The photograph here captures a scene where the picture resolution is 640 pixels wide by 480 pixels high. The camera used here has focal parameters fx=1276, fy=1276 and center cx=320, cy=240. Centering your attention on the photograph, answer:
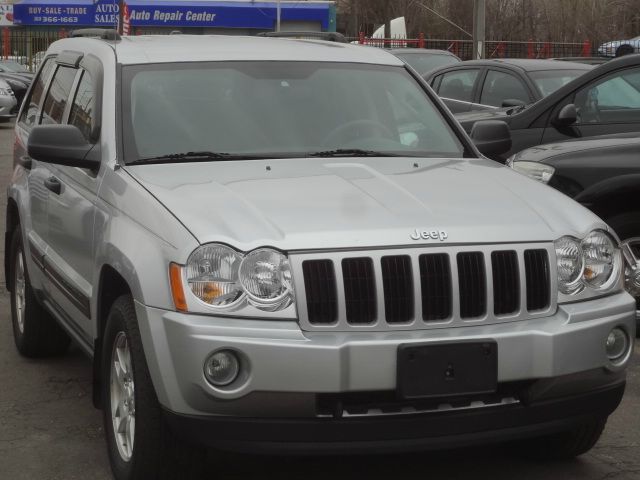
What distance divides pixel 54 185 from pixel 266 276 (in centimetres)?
202

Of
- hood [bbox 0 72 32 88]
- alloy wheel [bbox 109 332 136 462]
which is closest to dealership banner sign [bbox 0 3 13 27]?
hood [bbox 0 72 32 88]

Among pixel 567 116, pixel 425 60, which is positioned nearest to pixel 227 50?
pixel 567 116

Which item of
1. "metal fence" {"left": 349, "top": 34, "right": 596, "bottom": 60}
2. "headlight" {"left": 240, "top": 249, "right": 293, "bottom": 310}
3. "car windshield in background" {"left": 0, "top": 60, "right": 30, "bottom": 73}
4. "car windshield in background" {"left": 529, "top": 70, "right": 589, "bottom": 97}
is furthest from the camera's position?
"metal fence" {"left": 349, "top": 34, "right": 596, "bottom": 60}

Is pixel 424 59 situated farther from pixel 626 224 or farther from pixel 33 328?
pixel 33 328

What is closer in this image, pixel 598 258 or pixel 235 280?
pixel 235 280

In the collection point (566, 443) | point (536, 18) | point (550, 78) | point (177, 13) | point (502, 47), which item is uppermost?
point (177, 13)

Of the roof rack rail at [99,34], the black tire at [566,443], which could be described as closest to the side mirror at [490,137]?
the black tire at [566,443]

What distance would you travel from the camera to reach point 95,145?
5328 millimetres

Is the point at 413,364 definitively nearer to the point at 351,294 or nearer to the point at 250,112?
the point at 351,294

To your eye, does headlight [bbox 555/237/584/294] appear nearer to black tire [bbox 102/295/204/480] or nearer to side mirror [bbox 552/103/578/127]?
black tire [bbox 102/295/204/480]

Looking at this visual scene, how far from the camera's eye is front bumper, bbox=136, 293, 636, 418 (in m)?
3.99

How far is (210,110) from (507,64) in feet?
25.8

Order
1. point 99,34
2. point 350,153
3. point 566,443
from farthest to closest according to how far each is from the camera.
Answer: point 99,34 → point 350,153 → point 566,443

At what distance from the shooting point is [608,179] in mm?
7055
